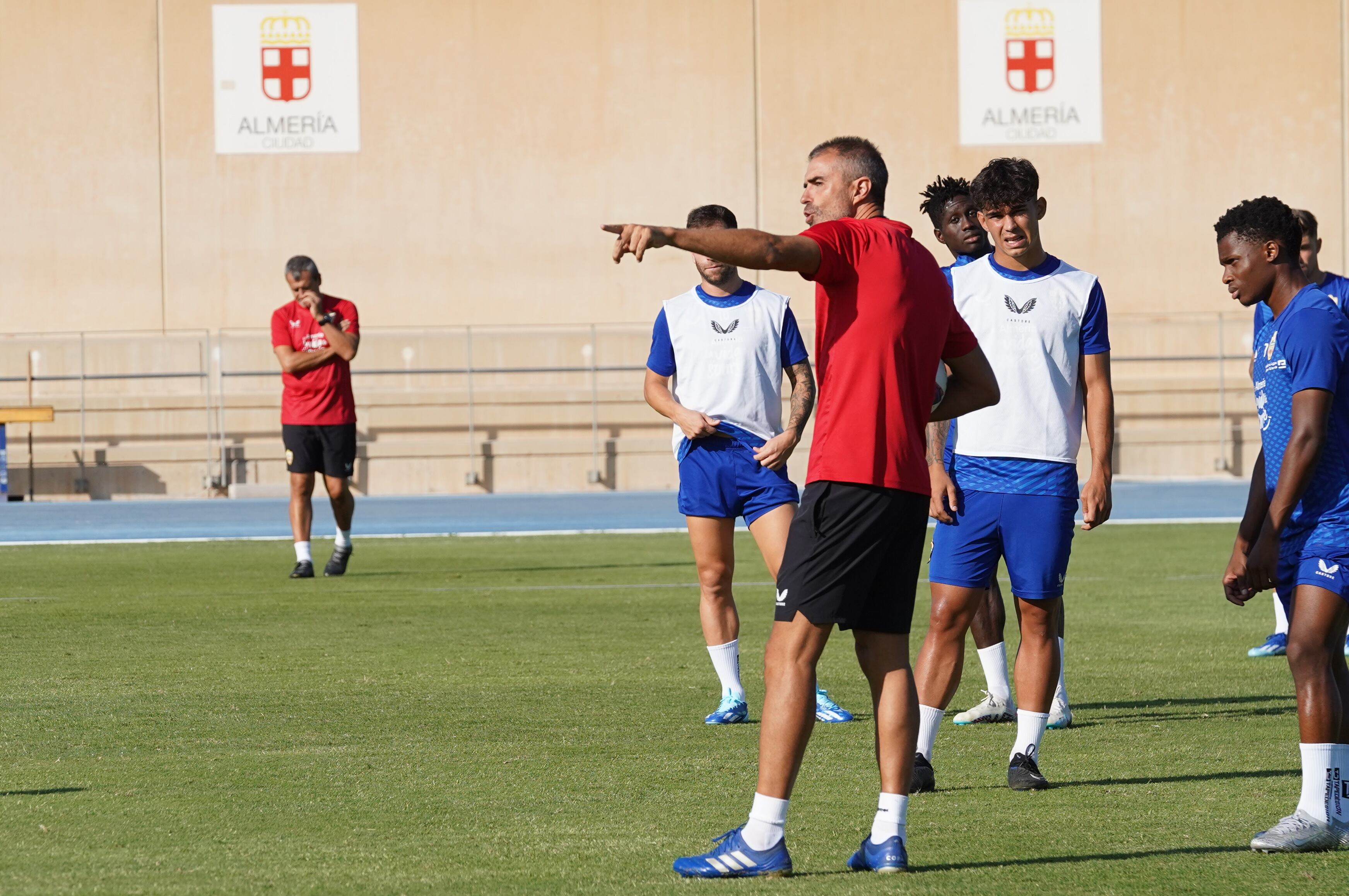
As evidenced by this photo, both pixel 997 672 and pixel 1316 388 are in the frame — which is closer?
pixel 1316 388

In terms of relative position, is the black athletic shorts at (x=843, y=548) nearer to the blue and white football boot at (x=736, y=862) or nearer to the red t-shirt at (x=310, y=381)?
the blue and white football boot at (x=736, y=862)

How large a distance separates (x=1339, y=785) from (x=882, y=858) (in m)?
1.33

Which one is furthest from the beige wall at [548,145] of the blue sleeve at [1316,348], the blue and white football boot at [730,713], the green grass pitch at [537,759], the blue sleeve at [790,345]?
the blue sleeve at [1316,348]

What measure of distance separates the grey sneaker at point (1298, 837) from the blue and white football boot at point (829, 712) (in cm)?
232

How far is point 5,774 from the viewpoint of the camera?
5.51m

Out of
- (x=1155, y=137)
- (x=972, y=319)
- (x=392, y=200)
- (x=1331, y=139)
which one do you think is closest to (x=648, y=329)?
(x=392, y=200)

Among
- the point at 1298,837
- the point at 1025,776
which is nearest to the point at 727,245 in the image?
the point at 1298,837

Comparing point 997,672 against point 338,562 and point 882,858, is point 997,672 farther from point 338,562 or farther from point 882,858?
point 338,562

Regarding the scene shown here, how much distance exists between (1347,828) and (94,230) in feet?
80.5

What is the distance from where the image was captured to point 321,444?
12656 millimetres

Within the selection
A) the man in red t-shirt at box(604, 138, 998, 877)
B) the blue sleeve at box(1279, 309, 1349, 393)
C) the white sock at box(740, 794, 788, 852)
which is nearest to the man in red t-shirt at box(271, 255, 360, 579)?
the man in red t-shirt at box(604, 138, 998, 877)

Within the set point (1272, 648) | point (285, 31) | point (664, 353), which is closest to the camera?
point (664, 353)

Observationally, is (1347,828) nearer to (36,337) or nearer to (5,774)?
(5,774)

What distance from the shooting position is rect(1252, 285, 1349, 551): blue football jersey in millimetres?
4508
